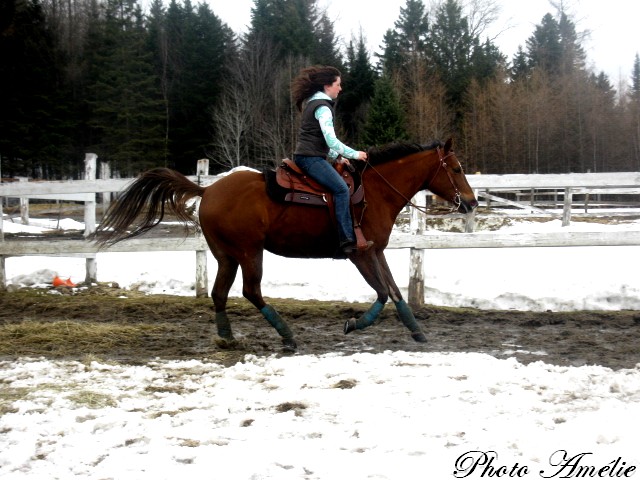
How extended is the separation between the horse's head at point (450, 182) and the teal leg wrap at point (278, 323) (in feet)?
6.88

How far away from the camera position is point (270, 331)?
690cm

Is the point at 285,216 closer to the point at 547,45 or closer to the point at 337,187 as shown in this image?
the point at 337,187

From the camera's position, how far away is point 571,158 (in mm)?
40500

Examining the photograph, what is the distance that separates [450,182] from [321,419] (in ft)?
12.1

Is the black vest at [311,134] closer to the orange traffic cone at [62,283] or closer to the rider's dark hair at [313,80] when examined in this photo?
the rider's dark hair at [313,80]

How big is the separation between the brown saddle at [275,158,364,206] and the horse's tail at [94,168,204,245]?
1006 millimetres

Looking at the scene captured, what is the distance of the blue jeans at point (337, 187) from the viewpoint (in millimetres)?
6066

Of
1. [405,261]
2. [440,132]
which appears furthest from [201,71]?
[405,261]

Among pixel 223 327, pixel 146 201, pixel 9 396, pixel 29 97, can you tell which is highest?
pixel 29 97

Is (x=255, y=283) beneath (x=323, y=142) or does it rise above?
beneath

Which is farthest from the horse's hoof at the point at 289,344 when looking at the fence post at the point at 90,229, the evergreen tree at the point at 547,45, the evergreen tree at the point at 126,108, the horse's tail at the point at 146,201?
the evergreen tree at the point at 547,45

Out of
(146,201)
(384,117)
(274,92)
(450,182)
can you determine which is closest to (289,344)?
(146,201)

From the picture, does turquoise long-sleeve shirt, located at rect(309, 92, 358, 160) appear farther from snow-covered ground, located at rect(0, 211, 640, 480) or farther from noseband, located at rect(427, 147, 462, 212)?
snow-covered ground, located at rect(0, 211, 640, 480)

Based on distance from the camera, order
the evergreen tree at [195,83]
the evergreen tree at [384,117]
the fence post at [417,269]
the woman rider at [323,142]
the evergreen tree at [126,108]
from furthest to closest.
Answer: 1. the evergreen tree at [195,83]
2. the evergreen tree at [126,108]
3. the evergreen tree at [384,117]
4. the fence post at [417,269]
5. the woman rider at [323,142]
